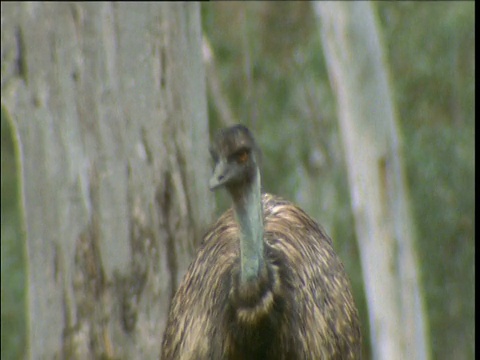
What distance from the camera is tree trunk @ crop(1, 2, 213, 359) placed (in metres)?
5.14

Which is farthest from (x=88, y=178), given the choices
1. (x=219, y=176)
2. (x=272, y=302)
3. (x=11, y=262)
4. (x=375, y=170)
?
(x=11, y=262)

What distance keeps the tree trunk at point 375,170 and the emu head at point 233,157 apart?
225 inches

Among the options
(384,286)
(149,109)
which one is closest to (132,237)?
(149,109)

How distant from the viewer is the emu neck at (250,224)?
3.35m

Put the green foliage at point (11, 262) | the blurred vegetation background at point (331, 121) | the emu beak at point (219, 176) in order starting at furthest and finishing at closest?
1. the green foliage at point (11, 262)
2. the blurred vegetation background at point (331, 121)
3. the emu beak at point (219, 176)

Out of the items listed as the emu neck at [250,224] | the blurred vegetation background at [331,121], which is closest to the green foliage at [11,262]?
the blurred vegetation background at [331,121]

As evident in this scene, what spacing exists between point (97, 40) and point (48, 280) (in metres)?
1.22

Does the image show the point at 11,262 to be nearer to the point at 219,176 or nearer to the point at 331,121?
the point at 331,121

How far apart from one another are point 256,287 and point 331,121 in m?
11.7

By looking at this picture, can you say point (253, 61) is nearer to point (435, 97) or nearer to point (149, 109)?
point (435, 97)

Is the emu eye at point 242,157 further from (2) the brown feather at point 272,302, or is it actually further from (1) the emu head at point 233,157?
(2) the brown feather at point 272,302

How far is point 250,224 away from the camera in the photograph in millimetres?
3387

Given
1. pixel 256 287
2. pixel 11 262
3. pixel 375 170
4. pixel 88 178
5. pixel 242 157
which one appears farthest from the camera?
pixel 11 262

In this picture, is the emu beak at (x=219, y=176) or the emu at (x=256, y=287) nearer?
the emu beak at (x=219, y=176)
